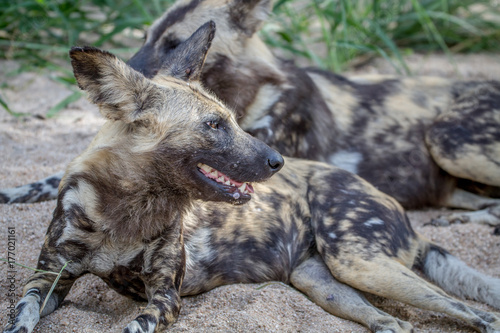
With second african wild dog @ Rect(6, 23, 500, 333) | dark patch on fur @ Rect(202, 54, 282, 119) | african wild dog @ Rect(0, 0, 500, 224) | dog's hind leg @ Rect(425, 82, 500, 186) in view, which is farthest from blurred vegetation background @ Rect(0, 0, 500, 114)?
second african wild dog @ Rect(6, 23, 500, 333)

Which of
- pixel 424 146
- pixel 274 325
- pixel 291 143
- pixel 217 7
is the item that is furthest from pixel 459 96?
pixel 274 325

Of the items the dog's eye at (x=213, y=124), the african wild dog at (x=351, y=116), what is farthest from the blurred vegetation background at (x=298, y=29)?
the dog's eye at (x=213, y=124)

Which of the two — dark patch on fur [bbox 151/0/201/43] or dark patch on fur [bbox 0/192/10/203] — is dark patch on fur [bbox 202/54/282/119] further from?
dark patch on fur [bbox 0/192/10/203]

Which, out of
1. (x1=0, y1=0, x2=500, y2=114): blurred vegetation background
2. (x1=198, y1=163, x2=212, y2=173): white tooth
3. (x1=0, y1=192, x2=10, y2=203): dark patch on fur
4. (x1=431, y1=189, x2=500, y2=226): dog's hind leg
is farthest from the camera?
(x1=0, y1=0, x2=500, y2=114): blurred vegetation background

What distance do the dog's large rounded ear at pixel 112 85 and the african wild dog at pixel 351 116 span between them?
1.15 metres

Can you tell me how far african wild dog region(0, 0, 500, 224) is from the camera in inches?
135

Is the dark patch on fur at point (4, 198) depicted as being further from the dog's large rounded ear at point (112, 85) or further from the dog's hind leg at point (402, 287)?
the dog's hind leg at point (402, 287)

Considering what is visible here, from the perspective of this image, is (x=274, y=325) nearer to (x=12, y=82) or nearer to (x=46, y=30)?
(x=12, y=82)

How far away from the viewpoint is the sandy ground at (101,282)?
6.84ft

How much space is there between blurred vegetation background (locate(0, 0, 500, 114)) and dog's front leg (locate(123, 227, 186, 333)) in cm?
218

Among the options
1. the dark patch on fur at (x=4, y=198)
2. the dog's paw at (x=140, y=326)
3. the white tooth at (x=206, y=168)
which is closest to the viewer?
the dog's paw at (x=140, y=326)

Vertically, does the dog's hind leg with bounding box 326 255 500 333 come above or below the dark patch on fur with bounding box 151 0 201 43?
below

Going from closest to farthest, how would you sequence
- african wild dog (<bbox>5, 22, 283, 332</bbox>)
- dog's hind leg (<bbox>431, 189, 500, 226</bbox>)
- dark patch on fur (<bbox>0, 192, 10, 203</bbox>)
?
african wild dog (<bbox>5, 22, 283, 332</bbox>)
dark patch on fur (<bbox>0, 192, 10, 203</bbox>)
dog's hind leg (<bbox>431, 189, 500, 226</bbox>)

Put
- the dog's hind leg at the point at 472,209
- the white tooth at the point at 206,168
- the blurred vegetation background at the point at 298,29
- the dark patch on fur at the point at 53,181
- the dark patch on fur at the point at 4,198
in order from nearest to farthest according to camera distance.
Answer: the white tooth at the point at 206,168 → the dark patch on fur at the point at 4,198 → the dark patch on fur at the point at 53,181 → the dog's hind leg at the point at 472,209 → the blurred vegetation background at the point at 298,29
